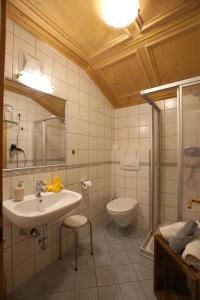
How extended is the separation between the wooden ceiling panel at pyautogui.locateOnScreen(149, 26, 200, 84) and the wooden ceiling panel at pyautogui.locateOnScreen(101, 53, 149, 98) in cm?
21

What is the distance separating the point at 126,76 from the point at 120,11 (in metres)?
0.90

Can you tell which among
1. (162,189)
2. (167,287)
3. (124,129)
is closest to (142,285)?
(167,287)

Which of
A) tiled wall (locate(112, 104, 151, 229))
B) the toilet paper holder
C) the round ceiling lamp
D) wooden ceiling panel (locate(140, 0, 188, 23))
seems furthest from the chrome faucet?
wooden ceiling panel (locate(140, 0, 188, 23))

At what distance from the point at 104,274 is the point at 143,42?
2.42 m

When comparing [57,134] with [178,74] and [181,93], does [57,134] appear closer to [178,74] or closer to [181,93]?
[181,93]

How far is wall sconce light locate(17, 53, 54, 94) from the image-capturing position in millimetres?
1354

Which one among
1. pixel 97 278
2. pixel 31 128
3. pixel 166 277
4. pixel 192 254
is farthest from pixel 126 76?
pixel 97 278

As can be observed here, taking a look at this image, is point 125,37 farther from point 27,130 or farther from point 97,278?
point 97,278

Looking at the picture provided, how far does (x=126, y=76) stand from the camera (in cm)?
210

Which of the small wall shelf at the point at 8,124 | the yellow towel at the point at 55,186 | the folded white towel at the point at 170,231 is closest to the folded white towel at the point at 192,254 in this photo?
the folded white towel at the point at 170,231

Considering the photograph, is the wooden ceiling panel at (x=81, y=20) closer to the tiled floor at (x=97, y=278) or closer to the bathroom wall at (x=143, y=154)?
the bathroom wall at (x=143, y=154)

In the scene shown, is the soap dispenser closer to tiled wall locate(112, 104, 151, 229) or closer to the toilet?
the toilet

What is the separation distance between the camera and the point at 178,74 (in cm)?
188

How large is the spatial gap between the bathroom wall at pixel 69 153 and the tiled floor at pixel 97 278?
5.4 inches
